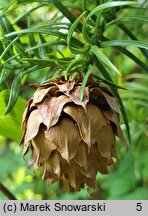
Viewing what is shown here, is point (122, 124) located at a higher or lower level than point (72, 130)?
lower

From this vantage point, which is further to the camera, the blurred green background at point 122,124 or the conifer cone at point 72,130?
the blurred green background at point 122,124

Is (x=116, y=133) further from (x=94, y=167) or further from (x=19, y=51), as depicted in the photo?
(x=19, y=51)

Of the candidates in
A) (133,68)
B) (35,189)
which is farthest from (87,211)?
(35,189)

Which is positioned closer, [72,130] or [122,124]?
[72,130]

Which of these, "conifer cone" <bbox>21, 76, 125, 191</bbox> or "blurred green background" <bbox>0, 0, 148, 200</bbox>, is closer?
"conifer cone" <bbox>21, 76, 125, 191</bbox>

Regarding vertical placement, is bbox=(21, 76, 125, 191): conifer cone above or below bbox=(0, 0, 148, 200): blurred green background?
above
